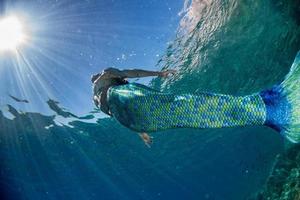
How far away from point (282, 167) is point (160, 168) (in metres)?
32.1

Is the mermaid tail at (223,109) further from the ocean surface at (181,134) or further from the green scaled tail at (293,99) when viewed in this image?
the ocean surface at (181,134)

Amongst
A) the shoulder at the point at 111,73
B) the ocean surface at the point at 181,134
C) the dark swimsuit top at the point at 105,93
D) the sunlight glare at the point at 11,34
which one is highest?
the ocean surface at the point at 181,134

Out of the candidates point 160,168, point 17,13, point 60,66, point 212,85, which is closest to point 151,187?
point 160,168

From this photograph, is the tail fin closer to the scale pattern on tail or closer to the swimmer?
the scale pattern on tail

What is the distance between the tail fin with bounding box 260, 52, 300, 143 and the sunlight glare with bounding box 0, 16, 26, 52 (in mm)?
12627

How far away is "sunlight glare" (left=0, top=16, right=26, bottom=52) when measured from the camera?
12434 mm

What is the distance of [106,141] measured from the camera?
93.1 ft

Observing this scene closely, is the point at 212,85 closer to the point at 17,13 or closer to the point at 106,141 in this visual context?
the point at 106,141

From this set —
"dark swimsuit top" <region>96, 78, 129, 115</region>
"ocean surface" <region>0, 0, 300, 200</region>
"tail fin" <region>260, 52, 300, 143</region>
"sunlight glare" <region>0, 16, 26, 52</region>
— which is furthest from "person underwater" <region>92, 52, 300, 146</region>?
"sunlight glare" <region>0, 16, 26, 52</region>

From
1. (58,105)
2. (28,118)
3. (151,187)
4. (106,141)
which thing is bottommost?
(58,105)

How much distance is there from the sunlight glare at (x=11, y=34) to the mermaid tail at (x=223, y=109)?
12286 mm

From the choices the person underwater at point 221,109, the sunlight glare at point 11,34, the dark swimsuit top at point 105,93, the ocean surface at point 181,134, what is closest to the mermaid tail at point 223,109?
the person underwater at point 221,109

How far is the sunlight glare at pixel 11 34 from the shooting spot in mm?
12434

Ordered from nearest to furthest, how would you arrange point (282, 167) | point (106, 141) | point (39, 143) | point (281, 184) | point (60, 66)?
point (281, 184), point (282, 167), point (60, 66), point (39, 143), point (106, 141)
